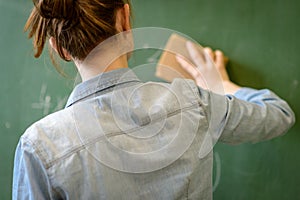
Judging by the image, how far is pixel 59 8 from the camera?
0.57m

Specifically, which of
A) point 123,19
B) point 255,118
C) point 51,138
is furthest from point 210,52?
point 51,138

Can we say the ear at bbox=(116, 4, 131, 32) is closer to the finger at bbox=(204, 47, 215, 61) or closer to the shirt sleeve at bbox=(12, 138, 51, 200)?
the shirt sleeve at bbox=(12, 138, 51, 200)

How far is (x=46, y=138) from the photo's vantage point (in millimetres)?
577

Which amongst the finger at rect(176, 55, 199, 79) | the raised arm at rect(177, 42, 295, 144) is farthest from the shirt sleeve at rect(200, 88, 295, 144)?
the finger at rect(176, 55, 199, 79)

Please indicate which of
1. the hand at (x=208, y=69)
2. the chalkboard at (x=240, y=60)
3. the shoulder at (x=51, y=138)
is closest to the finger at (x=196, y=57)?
the hand at (x=208, y=69)

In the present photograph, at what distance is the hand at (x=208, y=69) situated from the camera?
0.73 metres

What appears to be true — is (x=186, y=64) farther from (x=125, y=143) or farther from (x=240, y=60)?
(x=125, y=143)

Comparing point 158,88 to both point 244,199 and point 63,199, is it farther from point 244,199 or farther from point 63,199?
point 244,199

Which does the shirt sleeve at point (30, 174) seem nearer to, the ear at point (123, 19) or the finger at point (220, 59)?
the ear at point (123, 19)

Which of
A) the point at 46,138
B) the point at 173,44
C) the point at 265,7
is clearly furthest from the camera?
the point at 265,7

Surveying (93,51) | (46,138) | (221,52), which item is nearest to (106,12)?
(93,51)

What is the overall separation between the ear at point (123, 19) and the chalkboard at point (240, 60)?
1.32 feet

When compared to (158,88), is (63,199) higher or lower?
lower

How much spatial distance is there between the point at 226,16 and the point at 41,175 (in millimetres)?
618
